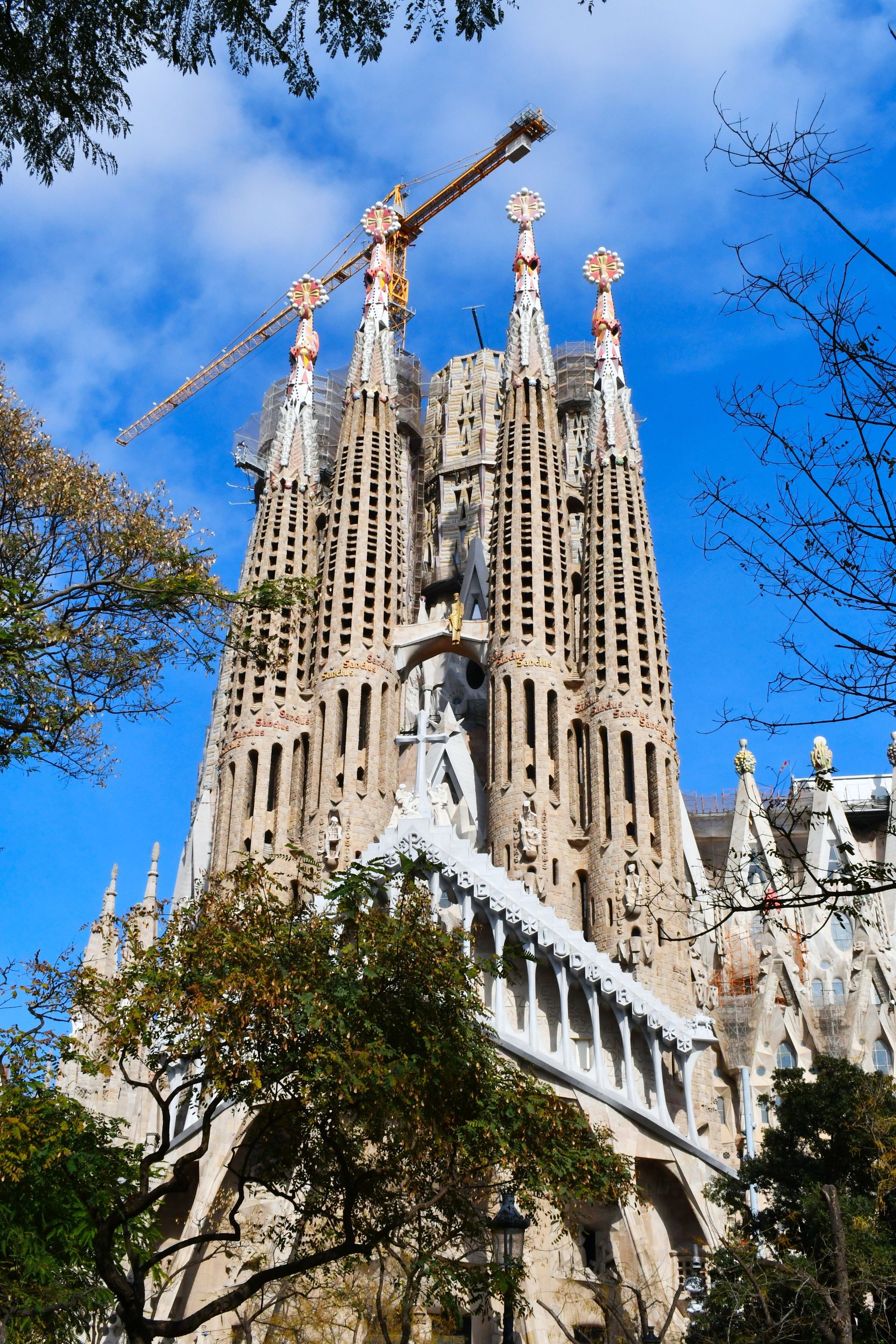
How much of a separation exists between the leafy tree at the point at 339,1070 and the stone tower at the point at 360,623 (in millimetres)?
17635

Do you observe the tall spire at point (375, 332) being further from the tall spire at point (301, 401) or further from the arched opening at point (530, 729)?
the arched opening at point (530, 729)

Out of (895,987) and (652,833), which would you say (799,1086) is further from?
(895,987)

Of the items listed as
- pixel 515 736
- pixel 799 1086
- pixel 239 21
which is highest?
pixel 515 736

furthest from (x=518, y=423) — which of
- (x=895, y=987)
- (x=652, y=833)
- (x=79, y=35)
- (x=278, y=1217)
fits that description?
(x=79, y=35)

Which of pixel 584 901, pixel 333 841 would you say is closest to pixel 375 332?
pixel 333 841

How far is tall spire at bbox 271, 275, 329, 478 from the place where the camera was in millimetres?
38312

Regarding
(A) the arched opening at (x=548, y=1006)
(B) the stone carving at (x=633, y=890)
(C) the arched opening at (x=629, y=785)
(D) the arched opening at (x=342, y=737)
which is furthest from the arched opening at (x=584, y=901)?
(D) the arched opening at (x=342, y=737)

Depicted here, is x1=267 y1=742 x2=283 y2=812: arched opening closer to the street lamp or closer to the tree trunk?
the tree trunk

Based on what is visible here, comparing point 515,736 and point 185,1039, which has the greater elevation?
point 515,736

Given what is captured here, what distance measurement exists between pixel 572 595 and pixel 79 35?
92.9 feet

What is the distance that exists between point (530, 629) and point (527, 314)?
9.81 meters

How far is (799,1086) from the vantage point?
20.5 metres

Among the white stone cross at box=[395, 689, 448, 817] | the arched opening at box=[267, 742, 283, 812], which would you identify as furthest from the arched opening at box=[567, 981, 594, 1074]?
the arched opening at box=[267, 742, 283, 812]

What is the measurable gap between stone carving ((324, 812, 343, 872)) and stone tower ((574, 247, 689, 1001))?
5288mm
